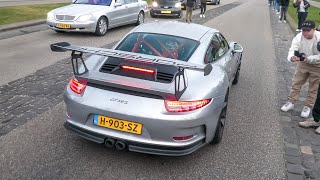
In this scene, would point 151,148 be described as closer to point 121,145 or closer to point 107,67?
point 121,145

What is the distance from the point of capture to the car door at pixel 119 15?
12852mm

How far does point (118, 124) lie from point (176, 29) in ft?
6.65

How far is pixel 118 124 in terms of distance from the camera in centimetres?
355

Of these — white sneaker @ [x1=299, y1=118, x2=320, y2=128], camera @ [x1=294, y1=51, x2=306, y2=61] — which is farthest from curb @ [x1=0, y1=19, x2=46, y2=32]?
white sneaker @ [x1=299, y1=118, x2=320, y2=128]

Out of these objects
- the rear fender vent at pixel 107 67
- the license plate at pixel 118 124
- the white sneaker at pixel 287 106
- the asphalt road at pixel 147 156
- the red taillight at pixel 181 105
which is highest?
the rear fender vent at pixel 107 67

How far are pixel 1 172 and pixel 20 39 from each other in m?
8.28

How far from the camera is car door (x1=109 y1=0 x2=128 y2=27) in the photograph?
42.2 ft

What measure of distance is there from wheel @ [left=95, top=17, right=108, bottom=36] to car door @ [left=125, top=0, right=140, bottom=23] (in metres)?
2.06

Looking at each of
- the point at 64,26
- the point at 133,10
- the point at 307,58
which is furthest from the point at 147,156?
the point at 133,10

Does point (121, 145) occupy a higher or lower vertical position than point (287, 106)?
higher

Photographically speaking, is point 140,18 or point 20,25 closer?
point 20,25

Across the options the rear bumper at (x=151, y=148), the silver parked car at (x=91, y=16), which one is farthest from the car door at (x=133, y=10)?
the rear bumper at (x=151, y=148)

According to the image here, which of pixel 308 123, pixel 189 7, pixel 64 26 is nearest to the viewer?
pixel 308 123

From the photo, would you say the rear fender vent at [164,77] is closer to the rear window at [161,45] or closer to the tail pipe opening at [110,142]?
the rear window at [161,45]
